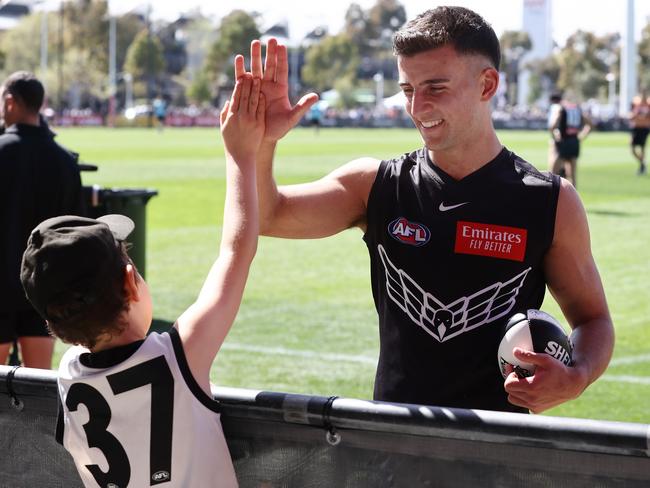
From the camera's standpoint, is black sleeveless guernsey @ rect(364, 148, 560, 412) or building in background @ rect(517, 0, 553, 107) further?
building in background @ rect(517, 0, 553, 107)

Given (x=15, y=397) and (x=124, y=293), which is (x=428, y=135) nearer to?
(x=124, y=293)

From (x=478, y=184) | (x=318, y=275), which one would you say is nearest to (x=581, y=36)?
(x=318, y=275)

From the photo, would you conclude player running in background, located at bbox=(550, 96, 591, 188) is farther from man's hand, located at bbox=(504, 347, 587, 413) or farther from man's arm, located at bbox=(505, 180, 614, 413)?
man's hand, located at bbox=(504, 347, 587, 413)

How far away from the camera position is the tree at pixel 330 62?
12500cm

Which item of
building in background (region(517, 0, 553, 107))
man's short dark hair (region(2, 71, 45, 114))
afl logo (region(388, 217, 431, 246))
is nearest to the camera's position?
afl logo (region(388, 217, 431, 246))

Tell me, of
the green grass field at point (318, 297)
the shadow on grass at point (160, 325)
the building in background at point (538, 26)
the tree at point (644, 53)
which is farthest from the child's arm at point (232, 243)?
the building in background at point (538, 26)

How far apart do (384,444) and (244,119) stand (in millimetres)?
956

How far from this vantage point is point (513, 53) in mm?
154500

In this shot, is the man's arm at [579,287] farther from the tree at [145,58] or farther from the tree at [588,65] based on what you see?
the tree at [588,65]

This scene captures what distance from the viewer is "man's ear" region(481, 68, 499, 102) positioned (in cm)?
330

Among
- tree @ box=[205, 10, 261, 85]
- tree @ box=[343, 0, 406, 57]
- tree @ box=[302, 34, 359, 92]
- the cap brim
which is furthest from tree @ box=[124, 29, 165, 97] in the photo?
the cap brim

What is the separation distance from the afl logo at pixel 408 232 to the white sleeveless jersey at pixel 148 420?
87 cm

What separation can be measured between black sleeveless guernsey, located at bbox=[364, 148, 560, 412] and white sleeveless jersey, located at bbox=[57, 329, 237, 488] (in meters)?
0.77

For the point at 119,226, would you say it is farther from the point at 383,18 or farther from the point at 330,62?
the point at 383,18
